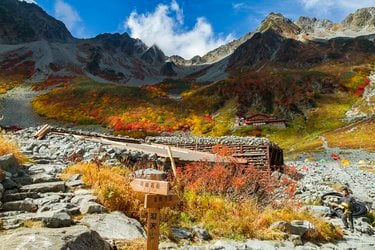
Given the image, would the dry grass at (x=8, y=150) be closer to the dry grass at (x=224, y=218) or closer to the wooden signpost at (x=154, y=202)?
the dry grass at (x=224, y=218)

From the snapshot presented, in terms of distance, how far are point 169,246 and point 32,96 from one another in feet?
296

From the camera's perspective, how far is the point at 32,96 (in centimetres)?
9094

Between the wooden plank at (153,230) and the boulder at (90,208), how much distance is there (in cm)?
280

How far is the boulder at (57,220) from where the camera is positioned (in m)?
7.43

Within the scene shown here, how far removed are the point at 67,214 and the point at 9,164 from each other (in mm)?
4058

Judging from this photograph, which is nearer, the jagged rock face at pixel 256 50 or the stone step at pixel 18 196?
the stone step at pixel 18 196

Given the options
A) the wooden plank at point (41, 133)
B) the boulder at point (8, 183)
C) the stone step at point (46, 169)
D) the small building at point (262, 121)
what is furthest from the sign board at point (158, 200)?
the small building at point (262, 121)

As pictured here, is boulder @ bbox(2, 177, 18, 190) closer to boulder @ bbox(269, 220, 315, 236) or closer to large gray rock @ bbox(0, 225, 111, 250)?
large gray rock @ bbox(0, 225, 111, 250)

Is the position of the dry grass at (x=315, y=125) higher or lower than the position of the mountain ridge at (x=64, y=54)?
lower

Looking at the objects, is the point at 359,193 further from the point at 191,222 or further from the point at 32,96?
the point at 32,96

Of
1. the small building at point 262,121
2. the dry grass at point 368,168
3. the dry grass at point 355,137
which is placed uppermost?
the small building at point 262,121

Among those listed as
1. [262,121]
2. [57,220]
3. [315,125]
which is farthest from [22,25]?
[57,220]

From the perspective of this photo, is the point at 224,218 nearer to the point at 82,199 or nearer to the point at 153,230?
the point at 82,199

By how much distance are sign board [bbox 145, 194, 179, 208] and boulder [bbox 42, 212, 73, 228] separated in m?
2.06
